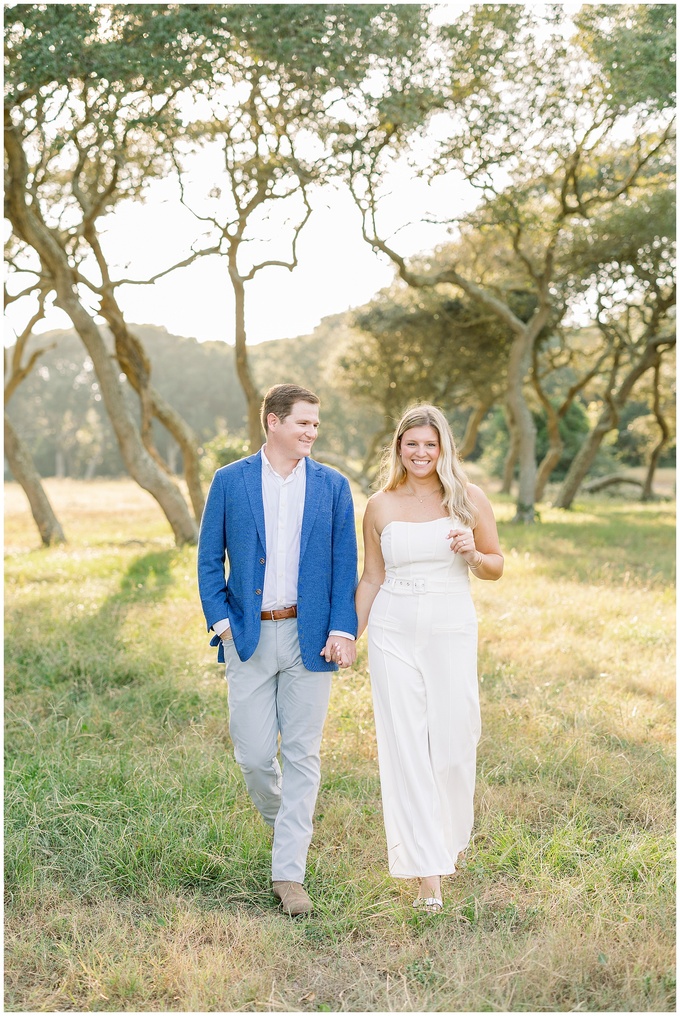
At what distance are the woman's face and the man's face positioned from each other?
0.45 metres

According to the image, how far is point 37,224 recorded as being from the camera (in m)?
13.6

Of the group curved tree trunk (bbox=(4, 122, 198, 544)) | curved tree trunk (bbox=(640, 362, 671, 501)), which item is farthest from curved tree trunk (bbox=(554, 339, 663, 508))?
curved tree trunk (bbox=(4, 122, 198, 544))

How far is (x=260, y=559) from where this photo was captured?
408cm

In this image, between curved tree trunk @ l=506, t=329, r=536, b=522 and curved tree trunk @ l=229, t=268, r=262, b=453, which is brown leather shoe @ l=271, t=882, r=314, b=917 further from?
curved tree trunk @ l=506, t=329, r=536, b=522

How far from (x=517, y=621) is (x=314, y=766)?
5249mm

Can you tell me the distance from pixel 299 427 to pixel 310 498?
0.35 m

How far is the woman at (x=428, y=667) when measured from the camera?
3.89 meters

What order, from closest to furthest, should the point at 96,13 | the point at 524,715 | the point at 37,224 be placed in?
the point at 524,715 < the point at 96,13 < the point at 37,224

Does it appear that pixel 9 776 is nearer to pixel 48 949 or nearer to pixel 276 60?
pixel 48 949

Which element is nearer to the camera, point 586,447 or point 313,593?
point 313,593

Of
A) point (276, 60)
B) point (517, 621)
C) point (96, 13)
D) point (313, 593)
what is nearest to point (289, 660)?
point (313, 593)

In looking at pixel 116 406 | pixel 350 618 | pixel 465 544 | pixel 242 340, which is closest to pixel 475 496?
pixel 465 544

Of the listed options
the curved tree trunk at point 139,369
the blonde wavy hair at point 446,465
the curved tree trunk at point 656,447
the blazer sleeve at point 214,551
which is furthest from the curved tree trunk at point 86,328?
the curved tree trunk at point 656,447

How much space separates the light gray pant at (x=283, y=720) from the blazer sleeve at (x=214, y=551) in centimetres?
25
